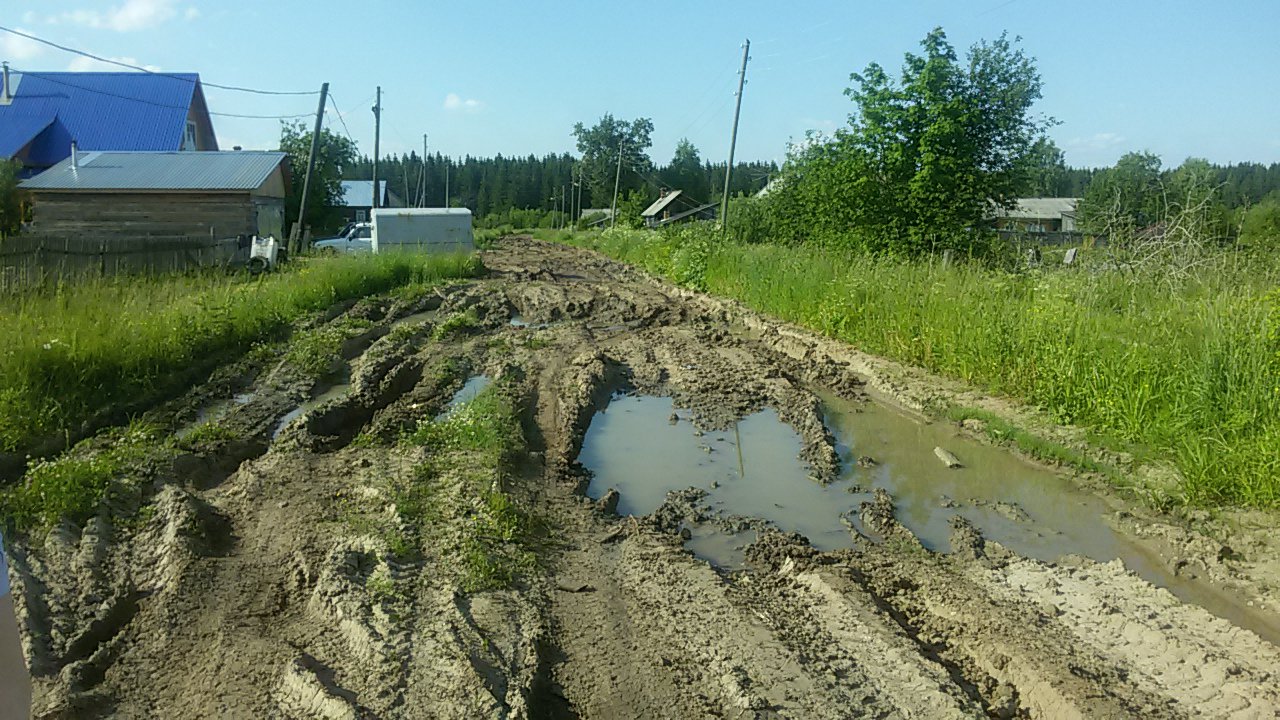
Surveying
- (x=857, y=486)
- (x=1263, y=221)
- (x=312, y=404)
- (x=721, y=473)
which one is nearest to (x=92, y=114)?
(x=312, y=404)

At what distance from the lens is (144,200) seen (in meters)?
29.1

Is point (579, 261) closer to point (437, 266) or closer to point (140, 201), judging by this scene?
A: point (437, 266)

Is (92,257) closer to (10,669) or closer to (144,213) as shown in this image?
(144,213)

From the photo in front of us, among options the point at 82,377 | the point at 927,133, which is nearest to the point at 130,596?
the point at 82,377

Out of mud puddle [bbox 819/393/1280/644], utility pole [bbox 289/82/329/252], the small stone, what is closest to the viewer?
mud puddle [bbox 819/393/1280/644]

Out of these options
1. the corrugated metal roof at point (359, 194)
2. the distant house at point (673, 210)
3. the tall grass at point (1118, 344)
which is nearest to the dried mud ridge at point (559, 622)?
the tall grass at point (1118, 344)

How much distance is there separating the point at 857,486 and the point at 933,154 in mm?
12297

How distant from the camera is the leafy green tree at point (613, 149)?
349ft

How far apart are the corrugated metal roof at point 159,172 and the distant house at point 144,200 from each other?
3 cm

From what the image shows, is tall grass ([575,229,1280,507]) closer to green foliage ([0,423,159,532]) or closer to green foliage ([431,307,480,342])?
green foliage ([431,307,480,342])

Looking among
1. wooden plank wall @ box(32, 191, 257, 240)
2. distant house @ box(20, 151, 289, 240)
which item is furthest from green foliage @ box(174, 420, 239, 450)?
wooden plank wall @ box(32, 191, 257, 240)

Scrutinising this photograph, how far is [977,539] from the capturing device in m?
6.74

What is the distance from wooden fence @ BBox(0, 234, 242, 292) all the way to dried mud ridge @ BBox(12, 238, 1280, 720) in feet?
28.7

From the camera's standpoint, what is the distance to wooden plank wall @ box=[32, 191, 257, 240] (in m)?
28.9
